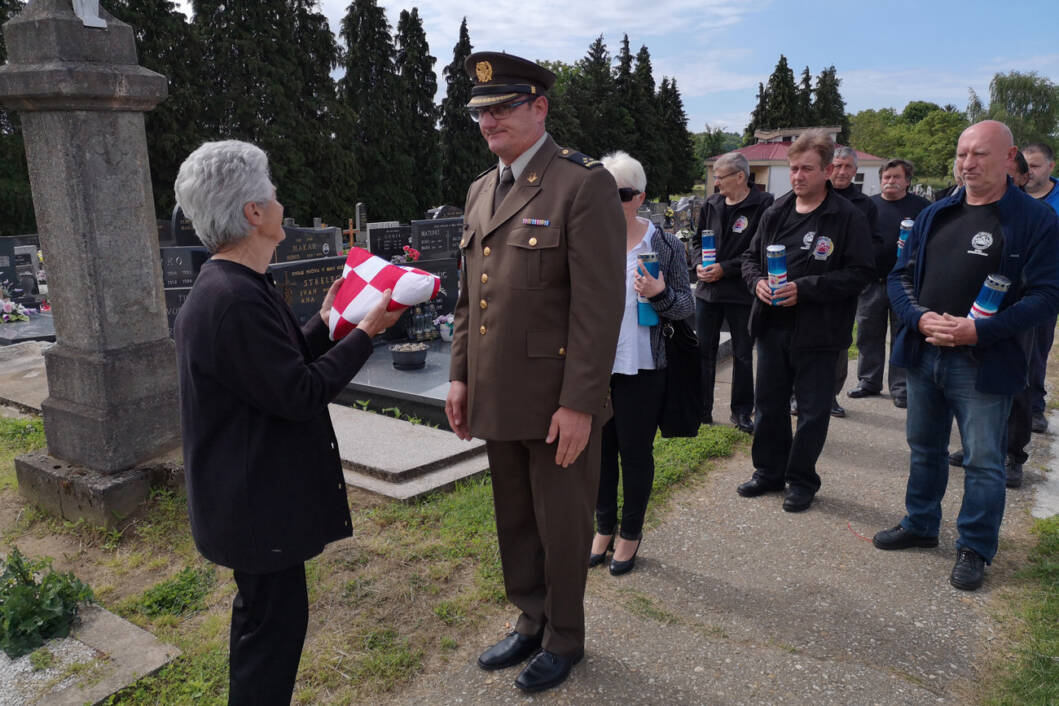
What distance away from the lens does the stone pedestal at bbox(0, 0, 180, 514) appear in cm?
371

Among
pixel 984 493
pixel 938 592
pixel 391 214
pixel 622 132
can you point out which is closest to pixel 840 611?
pixel 938 592

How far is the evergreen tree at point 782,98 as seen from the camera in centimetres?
5634

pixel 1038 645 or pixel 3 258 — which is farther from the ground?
pixel 3 258

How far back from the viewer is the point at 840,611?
10.3ft

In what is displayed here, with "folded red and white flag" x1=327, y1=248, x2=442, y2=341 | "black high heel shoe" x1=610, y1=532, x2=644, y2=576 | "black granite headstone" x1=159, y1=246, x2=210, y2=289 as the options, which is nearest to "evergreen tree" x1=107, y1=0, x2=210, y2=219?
"black granite headstone" x1=159, y1=246, x2=210, y2=289

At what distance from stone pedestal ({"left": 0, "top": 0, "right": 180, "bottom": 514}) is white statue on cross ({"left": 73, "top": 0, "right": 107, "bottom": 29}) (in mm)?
30

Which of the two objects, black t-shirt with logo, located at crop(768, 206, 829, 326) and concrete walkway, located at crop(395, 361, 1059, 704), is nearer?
concrete walkway, located at crop(395, 361, 1059, 704)

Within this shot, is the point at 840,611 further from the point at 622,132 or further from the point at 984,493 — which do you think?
the point at 622,132

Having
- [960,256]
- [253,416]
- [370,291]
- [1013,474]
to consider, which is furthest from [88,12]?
[1013,474]

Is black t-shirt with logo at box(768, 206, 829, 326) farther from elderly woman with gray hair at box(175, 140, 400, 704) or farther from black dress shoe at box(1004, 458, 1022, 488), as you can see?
elderly woman with gray hair at box(175, 140, 400, 704)

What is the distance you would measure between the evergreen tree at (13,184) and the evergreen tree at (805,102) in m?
52.1

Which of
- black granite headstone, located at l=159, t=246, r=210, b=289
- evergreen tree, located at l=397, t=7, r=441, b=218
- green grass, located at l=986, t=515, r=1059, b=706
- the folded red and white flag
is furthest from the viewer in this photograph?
evergreen tree, located at l=397, t=7, r=441, b=218

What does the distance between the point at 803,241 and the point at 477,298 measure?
93.5 inches

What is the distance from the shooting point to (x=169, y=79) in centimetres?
2508
